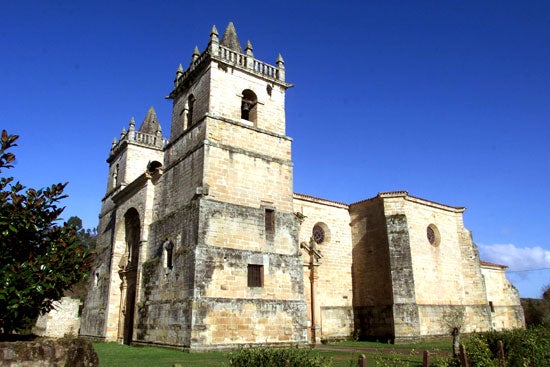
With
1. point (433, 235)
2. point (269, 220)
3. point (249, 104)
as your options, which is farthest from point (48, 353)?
point (433, 235)

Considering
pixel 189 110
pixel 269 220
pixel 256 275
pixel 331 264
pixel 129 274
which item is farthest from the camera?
pixel 331 264

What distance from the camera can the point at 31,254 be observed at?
7781 mm

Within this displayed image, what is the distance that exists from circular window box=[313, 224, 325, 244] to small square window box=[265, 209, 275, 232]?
5654 mm

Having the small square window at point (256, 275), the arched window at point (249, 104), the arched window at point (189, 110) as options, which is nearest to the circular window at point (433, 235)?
the small square window at point (256, 275)

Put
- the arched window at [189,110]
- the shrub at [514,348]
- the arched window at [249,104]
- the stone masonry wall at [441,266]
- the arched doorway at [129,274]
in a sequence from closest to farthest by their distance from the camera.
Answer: the shrub at [514,348]
the arched window at [249,104]
the arched window at [189,110]
the arched doorway at [129,274]
the stone masonry wall at [441,266]

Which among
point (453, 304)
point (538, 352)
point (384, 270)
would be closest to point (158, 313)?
point (384, 270)

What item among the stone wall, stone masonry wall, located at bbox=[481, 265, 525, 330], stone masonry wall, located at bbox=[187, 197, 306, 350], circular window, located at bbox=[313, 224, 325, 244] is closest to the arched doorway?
stone masonry wall, located at bbox=[187, 197, 306, 350]

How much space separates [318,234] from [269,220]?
605 centimetres

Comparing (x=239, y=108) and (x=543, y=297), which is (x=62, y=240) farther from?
(x=543, y=297)

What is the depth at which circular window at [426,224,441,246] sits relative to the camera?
76.9 feet

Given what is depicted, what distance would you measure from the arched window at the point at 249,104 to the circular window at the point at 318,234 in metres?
7.41

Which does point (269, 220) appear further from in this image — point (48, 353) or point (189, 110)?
point (48, 353)

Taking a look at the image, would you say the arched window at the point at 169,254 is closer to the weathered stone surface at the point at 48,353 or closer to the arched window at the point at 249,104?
the arched window at the point at 249,104

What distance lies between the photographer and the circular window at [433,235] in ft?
76.9
